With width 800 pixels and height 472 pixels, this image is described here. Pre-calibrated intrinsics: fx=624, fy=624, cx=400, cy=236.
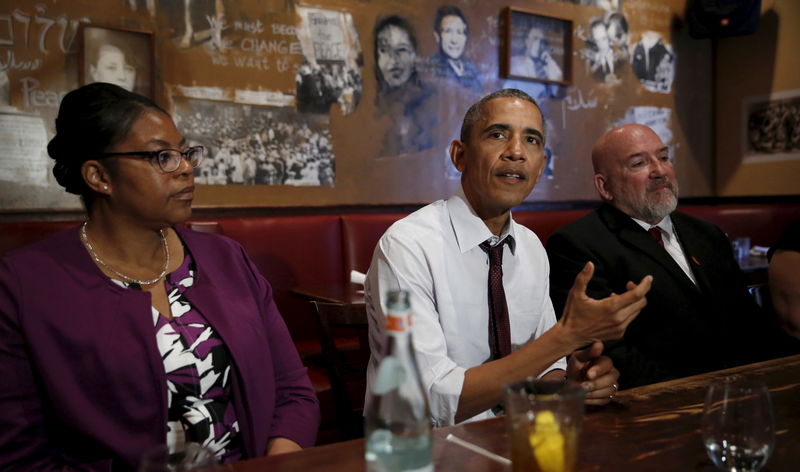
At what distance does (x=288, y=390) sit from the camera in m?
1.58

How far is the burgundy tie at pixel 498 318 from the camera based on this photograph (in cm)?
169

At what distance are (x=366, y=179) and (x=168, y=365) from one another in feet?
9.26

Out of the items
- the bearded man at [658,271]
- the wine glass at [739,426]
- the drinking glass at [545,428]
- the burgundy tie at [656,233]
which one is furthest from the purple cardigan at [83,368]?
the burgundy tie at [656,233]

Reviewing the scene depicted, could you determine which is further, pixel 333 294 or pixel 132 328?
pixel 333 294

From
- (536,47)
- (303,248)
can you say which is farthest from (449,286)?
(536,47)

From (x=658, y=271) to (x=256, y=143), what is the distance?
243 cm

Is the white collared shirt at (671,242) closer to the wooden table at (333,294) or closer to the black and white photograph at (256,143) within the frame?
the wooden table at (333,294)

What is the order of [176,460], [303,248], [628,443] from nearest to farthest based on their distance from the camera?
1. [176,460]
2. [628,443]
3. [303,248]

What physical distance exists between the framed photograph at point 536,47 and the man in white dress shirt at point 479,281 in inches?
116

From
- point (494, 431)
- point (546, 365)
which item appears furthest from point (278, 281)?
point (494, 431)

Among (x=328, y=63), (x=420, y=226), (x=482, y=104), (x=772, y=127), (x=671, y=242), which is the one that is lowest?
(x=671, y=242)

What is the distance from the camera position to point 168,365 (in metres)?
1.39

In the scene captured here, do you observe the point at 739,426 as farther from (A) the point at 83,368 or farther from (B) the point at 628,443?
(A) the point at 83,368

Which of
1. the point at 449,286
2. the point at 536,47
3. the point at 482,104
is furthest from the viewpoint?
the point at 536,47
